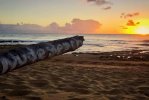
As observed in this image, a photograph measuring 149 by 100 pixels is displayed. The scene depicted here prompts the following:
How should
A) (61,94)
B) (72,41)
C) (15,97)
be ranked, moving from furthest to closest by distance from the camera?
1. (61,94)
2. (15,97)
3. (72,41)

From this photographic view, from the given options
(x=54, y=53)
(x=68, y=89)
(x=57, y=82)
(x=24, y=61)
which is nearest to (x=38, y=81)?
(x=57, y=82)

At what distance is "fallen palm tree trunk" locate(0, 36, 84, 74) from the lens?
3123 millimetres

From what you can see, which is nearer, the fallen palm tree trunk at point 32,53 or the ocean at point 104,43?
the fallen palm tree trunk at point 32,53

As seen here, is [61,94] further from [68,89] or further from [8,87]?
[8,87]

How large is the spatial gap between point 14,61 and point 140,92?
390 cm

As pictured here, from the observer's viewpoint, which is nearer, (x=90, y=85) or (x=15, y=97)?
(x=15, y=97)

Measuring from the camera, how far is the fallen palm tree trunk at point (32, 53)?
3.12 m

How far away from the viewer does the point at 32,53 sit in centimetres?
362

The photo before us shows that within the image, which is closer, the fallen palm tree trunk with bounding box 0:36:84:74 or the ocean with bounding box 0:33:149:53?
the fallen palm tree trunk with bounding box 0:36:84:74

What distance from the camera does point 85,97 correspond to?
215 inches

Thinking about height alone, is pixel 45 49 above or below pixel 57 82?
above

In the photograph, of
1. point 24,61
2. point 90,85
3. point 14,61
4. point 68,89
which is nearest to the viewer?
point 14,61

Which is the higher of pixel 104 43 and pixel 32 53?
pixel 32 53

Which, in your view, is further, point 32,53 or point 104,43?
point 104,43
